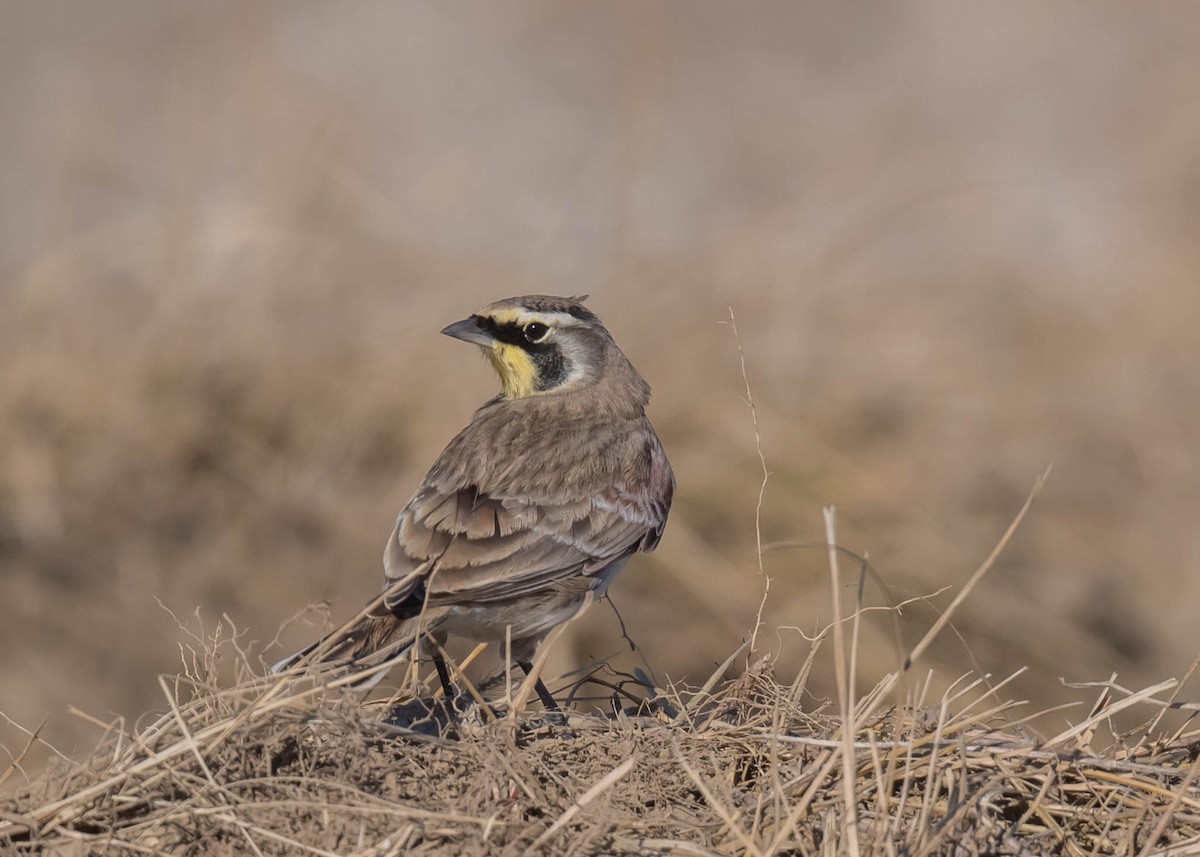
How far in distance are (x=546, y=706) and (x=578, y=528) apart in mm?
599

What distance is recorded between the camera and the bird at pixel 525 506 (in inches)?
188

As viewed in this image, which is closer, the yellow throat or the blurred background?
the yellow throat

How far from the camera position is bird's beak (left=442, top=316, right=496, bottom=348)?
571 cm

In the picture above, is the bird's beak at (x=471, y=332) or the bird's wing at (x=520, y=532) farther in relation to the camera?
the bird's beak at (x=471, y=332)

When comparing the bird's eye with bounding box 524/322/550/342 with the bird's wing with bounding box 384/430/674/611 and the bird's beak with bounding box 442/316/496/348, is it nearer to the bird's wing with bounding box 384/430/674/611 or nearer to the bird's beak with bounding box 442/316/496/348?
the bird's beak with bounding box 442/316/496/348

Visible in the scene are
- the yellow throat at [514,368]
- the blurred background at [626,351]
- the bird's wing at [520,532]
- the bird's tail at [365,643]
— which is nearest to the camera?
the bird's tail at [365,643]

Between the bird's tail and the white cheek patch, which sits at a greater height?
the white cheek patch

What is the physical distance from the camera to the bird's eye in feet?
19.1

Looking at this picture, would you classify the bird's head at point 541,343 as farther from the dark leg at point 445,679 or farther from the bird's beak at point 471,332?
the dark leg at point 445,679

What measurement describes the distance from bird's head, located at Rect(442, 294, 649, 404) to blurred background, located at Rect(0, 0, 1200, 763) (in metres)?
3.63

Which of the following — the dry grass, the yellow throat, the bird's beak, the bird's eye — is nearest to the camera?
the dry grass

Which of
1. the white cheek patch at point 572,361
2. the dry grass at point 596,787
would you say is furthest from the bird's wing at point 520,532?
the dry grass at point 596,787

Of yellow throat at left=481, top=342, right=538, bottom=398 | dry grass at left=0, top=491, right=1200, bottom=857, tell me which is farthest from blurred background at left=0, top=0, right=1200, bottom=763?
dry grass at left=0, top=491, right=1200, bottom=857

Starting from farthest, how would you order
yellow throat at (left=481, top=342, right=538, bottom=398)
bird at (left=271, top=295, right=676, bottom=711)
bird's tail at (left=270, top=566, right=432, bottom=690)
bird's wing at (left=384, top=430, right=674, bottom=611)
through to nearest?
yellow throat at (left=481, top=342, right=538, bottom=398) < bird's wing at (left=384, top=430, right=674, bottom=611) < bird at (left=271, top=295, right=676, bottom=711) < bird's tail at (left=270, top=566, right=432, bottom=690)
